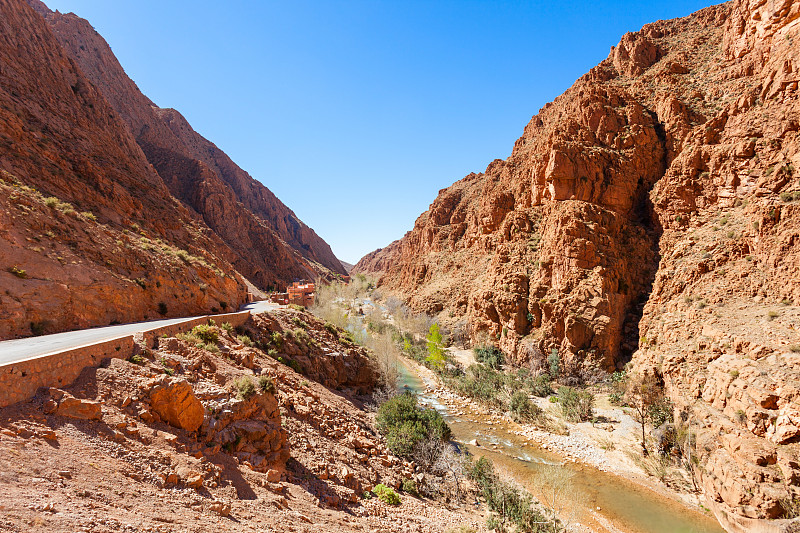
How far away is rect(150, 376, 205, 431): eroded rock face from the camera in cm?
802

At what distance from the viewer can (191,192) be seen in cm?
5647

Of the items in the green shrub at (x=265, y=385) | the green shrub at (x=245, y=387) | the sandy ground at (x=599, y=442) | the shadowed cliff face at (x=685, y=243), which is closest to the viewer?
the green shrub at (x=245, y=387)

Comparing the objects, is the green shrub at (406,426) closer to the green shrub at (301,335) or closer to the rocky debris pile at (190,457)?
the rocky debris pile at (190,457)

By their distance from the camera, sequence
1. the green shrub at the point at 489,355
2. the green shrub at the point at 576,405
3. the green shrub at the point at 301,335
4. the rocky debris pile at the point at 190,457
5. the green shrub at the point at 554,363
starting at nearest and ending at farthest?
1. the rocky debris pile at the point at 190,457
2. the green shrub at the point at 301,335
3. the green shrub at the point at 576,405
4. the green shrub at the point at 554,363
5. the green shrub at the point at 489,355

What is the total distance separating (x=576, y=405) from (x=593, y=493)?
285 inches

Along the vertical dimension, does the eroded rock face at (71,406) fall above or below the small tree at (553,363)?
below

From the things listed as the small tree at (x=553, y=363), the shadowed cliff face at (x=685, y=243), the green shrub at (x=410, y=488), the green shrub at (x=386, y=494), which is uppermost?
the shadowed cliff face at (x=685, y=243)

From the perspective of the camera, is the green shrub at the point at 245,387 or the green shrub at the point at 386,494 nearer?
the green shrub at the point at 245,387

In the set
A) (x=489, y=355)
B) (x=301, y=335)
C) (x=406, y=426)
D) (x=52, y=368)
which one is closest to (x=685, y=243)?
(x=489, y=355)

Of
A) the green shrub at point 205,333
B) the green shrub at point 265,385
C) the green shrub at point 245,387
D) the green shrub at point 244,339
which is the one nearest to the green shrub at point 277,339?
the green shrub at point 244,339

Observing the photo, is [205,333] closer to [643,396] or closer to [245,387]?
[245,387]

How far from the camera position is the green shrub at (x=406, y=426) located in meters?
15.3

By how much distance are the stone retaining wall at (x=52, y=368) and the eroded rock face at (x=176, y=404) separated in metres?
1.62

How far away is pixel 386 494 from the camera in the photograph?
10992mm
